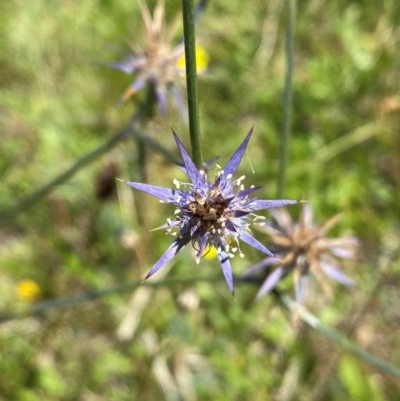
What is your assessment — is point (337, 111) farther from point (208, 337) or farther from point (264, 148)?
point (208, 337)

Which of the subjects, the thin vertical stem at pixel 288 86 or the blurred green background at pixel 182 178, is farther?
the blurred green background at pixel 182 178

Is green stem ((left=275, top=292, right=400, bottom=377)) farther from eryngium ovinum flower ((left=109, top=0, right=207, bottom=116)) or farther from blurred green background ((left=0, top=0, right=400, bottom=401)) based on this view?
blurred green background ((left=0, top=0, right=400, bottom=401))

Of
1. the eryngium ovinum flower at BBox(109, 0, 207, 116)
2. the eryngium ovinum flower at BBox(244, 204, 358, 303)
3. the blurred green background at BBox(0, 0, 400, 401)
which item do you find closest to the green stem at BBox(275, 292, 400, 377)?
the eryngium ovinum flower at BBox(244, 204, 358, 303)

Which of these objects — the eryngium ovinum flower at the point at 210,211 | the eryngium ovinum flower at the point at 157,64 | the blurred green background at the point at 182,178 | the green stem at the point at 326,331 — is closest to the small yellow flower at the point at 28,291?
the blurred green background at the point at 182,178

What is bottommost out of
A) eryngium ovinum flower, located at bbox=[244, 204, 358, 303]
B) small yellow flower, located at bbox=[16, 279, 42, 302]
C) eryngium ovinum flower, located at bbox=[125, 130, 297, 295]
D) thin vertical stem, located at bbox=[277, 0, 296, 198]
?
small yellow flower, located at bbox=[16, 279, 42, 302]

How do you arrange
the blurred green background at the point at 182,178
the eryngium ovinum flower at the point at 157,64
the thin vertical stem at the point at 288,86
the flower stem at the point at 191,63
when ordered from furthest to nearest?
the blurred green background at the point at 182,178 < the eryngium ovinum flower at the point at 157,64 < the thin vertical stem at the point at 288,86 < the flower stem at the point at 191,63

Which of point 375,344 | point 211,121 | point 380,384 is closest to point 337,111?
point 211,121

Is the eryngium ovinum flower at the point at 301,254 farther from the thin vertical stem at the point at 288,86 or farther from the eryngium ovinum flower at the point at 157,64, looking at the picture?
the eryngium ovinum flower at the point at 157,64

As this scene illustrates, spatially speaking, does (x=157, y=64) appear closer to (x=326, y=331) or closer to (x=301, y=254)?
(x=301, y=254)
